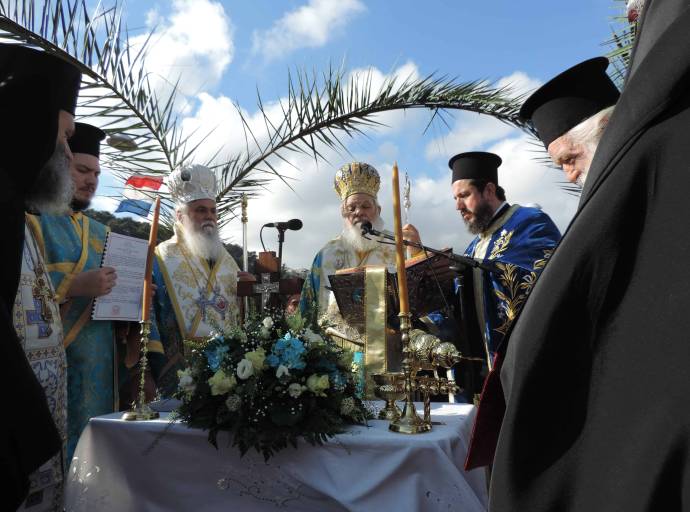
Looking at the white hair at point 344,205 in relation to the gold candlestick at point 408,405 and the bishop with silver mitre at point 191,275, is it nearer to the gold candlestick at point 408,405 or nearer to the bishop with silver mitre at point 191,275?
the bishop with silver mitre at point 191,275

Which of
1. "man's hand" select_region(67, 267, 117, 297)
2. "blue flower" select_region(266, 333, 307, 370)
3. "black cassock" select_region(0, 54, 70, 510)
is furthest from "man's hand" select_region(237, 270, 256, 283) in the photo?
"black cassock" select_region(0, 54, 70, 510)

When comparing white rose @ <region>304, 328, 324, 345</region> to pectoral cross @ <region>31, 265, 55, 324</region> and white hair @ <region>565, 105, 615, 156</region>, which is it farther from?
white hair @ <region>565, 105, 615, 156</region>

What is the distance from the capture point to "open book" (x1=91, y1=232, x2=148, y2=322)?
3174 millimetres

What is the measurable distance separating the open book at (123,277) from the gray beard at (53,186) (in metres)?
0.48

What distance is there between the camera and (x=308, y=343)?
2352 mm

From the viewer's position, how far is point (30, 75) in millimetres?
2328

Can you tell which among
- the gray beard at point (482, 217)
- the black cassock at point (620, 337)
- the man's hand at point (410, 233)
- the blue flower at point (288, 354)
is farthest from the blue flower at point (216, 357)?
the gray beard at point (482, 217)

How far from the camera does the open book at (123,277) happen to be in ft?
10.4

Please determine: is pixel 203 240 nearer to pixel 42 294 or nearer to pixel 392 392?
pixel 42 294

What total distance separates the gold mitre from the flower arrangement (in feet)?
8.30

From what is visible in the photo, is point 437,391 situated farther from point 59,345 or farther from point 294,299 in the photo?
point 294,299

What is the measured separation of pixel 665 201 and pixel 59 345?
265 cm

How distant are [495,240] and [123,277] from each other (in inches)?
109

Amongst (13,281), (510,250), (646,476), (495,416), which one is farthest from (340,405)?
(510,250)
